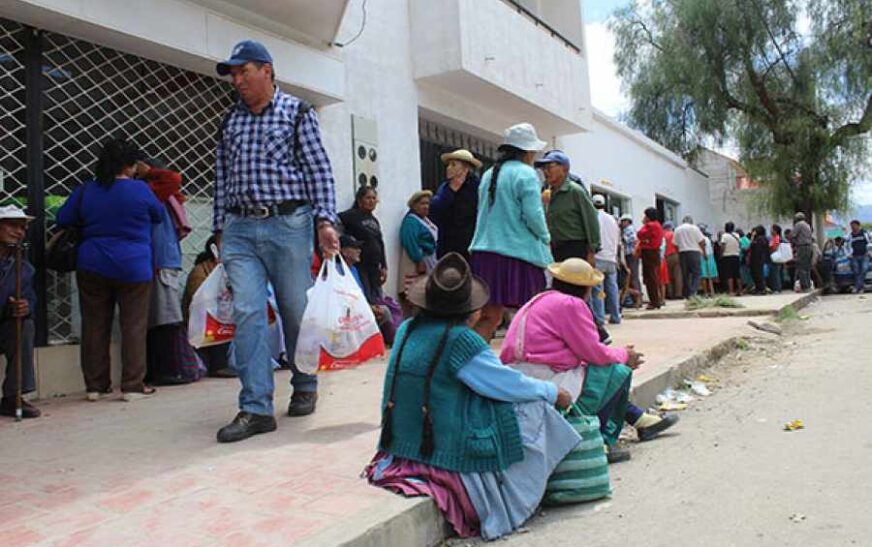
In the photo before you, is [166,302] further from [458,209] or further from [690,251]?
[690,251]

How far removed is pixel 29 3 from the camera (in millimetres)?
4816

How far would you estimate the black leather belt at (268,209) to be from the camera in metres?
3.89

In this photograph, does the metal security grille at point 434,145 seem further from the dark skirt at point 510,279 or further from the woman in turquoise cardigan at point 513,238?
the dark skirt at point 510,279

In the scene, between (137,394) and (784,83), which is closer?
(137,394)

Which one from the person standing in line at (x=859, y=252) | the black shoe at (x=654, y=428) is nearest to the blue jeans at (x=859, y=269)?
the person standing in line at (x=859, y=252)

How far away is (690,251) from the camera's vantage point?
1414cm

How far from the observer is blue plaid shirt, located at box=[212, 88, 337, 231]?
12.7 ft

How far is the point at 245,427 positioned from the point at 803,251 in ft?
49.4

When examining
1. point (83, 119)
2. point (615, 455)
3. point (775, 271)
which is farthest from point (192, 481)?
point (775, 271)

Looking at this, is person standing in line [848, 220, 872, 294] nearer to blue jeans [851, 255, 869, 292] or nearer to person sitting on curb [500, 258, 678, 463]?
blue jeans [851, 255, 869, 292]

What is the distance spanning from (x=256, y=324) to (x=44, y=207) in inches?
94.4

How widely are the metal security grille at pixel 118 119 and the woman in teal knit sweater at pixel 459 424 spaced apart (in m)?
3.43

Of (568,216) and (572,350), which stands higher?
(568,216)

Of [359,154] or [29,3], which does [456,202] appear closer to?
[359,154]
